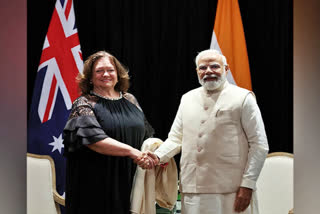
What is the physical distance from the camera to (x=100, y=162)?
283 cm

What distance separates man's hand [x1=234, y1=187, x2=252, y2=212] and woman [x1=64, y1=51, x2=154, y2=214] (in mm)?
600

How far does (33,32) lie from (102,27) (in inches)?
30.5

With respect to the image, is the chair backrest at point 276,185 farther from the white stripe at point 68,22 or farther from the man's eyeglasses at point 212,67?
the white stripe at point 68,22

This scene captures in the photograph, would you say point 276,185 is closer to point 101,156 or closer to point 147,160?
point 147,160

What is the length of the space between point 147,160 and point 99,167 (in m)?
0.33

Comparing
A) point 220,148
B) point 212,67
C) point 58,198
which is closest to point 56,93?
point 58,198

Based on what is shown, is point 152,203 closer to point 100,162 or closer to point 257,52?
point 100,162

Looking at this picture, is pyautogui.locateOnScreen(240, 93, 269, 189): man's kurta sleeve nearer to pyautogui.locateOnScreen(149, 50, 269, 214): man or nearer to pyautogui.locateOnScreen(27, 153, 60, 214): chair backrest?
pyautogui.locateOnScreen(149, 50, 269, 214): man

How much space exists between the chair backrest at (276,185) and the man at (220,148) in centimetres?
134

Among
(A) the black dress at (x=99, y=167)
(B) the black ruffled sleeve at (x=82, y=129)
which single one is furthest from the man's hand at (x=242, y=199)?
(B) the black ruffled sleeve at (x=82, y=129)
